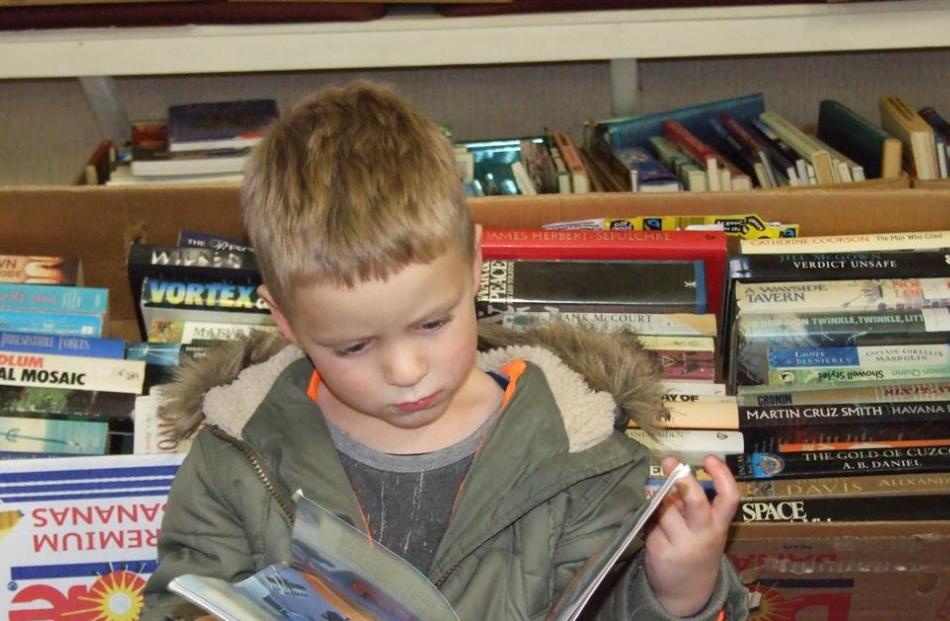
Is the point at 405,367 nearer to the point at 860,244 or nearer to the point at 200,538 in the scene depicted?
the point at 200,538

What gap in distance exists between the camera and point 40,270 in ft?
4.40

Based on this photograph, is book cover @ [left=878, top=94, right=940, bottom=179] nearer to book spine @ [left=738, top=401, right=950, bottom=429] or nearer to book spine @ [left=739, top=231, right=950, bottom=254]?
book spine @ [left=739, top=231, right=950, bottom=254]

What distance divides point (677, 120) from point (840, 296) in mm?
435

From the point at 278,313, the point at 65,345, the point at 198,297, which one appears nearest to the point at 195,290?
the point at 198,297

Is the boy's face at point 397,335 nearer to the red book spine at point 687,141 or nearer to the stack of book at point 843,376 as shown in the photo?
the stack of book at point 843,376

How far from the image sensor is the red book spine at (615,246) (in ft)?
4.00

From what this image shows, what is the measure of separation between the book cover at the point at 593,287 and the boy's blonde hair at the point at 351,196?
34 cm

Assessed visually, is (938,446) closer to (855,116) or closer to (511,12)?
(855,116)

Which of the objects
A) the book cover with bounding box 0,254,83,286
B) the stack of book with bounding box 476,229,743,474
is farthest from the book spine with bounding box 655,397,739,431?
the book cover with bounding box 0,254,83,286

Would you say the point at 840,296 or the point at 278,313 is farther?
the point at 840,296

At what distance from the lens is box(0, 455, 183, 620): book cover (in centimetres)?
111

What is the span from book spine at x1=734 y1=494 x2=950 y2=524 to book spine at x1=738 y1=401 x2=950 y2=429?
3.1 inches

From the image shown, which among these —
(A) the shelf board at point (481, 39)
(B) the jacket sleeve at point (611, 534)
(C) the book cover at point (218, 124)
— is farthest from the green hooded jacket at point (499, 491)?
(C) the book cover at point (218, 124)

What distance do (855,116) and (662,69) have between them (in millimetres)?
361
